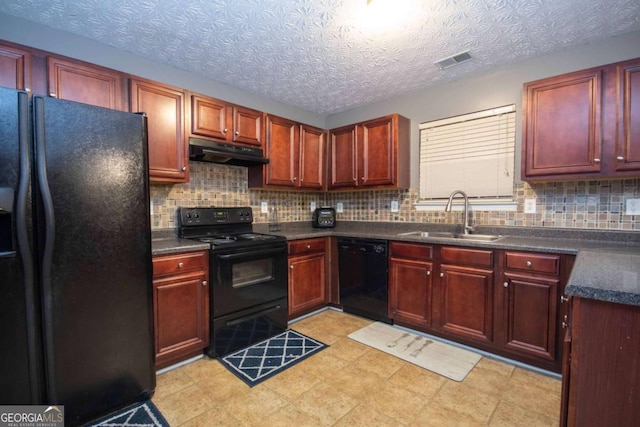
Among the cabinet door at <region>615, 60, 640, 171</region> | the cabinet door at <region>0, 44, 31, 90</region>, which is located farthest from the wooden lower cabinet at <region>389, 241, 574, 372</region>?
the cabinet door at <region>0, 44, 31, 90</region>

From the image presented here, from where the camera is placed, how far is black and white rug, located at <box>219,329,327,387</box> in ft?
6.74

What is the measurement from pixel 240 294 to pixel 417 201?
6.57ft

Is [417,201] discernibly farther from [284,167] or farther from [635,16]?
[635,16]

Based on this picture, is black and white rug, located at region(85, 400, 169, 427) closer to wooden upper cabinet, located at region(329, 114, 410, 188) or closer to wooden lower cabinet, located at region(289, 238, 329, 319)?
wooden lower cabinet, located at region(289, 238, 329, 319)

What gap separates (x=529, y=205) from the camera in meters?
2.51

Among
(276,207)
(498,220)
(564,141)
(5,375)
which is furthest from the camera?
(276,207)

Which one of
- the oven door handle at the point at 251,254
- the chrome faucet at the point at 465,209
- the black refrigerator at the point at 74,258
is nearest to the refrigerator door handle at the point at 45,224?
the black refrigerator at the point at 74,258

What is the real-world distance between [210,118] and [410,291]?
230 centimetres

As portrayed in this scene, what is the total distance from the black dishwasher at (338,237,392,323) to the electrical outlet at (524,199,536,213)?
1198 millimetres

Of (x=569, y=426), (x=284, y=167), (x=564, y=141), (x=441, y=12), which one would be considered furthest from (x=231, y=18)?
(x=569, y=426)

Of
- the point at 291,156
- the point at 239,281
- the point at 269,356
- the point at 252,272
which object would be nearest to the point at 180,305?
the point at 239,281

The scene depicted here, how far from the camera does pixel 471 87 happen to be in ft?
9.11

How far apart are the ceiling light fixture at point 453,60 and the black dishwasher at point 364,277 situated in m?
1.58

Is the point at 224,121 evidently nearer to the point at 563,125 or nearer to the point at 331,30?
the point at 331,30
